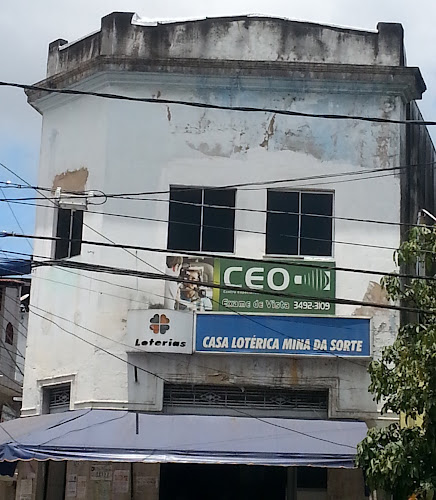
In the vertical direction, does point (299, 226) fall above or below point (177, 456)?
above

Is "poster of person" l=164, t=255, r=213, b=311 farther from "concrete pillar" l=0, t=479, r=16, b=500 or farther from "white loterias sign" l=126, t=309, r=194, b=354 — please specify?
"concrete pillar" l=0, t=479, r=16, b=500

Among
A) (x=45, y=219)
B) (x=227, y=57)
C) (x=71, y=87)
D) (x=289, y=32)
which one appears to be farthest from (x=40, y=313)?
(x=289, y=32)

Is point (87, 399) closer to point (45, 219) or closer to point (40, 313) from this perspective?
point (40, 313)

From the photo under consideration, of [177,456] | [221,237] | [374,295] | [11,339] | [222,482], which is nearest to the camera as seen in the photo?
[177,456]

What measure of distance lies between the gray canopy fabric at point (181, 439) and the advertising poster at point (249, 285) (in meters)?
1.87

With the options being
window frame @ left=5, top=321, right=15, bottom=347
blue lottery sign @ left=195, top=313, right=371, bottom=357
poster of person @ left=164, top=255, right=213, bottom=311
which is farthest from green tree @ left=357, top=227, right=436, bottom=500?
window frame @ left=5, top=321, right=15, bottom=347

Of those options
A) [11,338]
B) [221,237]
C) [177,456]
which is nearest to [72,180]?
[221,237]

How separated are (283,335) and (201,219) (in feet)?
8.45

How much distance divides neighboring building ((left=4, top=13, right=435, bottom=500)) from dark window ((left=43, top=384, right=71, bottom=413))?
0.04 m

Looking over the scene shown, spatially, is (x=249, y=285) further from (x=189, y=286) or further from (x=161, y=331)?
(x=161, y=331)

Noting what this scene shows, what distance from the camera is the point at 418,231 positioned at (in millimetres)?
12984

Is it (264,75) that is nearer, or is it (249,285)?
(249,285)

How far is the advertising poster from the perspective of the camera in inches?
642

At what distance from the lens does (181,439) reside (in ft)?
48.8
